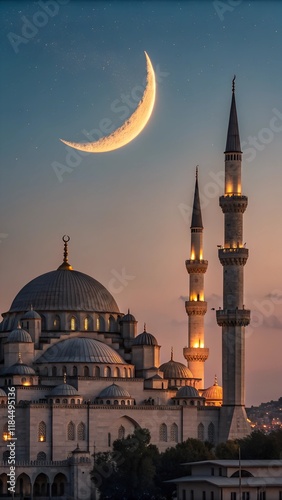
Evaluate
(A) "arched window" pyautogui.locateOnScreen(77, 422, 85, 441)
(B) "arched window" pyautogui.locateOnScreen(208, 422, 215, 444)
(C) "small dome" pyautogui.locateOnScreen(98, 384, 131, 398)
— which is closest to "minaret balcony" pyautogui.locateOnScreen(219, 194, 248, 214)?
(C) "small dome" pyautogui.locateOnScreen(98, 384, 131, 398)

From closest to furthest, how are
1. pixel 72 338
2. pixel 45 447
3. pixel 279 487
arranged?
pixel 279 487 < pixel 45 447 < pixel 72 338

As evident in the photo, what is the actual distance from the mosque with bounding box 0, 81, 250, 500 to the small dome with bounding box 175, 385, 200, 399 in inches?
2.9

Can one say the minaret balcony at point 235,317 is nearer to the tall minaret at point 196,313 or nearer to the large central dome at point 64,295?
the tall minaret at point 196,313

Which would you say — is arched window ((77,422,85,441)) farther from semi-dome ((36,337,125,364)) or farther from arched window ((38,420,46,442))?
semi-dome ((36,337,125,364))

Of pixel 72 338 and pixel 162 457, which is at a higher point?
pixel 72 338

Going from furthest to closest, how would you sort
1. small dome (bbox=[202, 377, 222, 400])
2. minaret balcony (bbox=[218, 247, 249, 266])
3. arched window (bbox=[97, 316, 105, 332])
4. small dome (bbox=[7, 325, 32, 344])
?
small dome (bbox=[202, 377, 222, 400]), arched window (bbox=[97, 316, 105, 332]), small dome (bbox=[7, 325, 32, 344]), minaret balcony (bbox=[218, 247, 249, 266])

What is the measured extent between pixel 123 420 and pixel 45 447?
4969mm

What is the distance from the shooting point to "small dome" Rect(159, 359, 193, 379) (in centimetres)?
8769

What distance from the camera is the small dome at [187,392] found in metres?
84.5

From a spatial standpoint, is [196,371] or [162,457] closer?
[162,457]

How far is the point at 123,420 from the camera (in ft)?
266

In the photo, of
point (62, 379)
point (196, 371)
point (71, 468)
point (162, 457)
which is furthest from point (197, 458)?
point (196, 371)

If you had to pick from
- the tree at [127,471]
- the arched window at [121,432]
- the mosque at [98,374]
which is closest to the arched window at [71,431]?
the mosque at [98,374]

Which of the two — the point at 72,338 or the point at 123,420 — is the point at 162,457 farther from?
the point at 72,338
